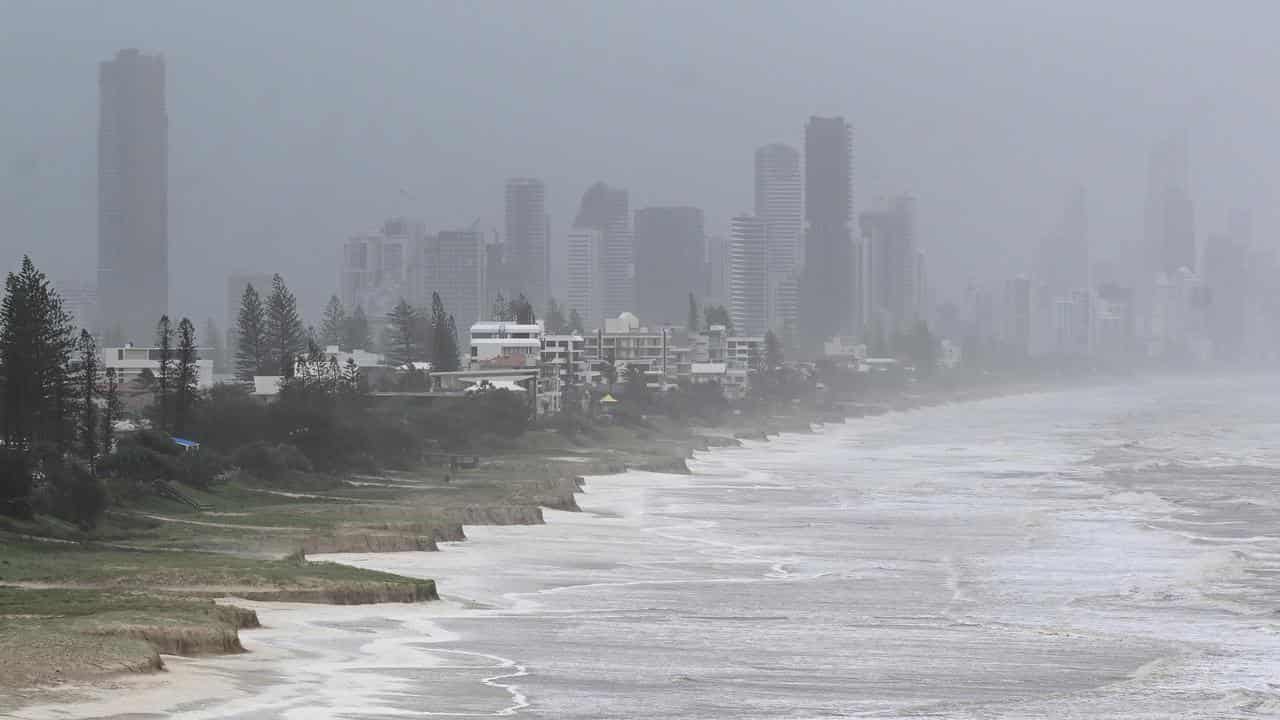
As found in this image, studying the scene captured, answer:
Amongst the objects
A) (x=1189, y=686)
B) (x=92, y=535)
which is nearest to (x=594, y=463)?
(x=92, y=535)

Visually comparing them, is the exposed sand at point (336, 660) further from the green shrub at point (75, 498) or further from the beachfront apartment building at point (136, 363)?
the beachfront apartment building at point (136, 363)

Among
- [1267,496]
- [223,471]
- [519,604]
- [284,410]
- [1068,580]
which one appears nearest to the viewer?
[519,604]

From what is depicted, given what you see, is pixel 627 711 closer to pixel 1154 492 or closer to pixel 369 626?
pixel 369 626

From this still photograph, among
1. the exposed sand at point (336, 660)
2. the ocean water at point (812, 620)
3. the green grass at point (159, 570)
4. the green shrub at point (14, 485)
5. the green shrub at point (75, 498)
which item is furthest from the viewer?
the green shrub at point (75, 498)

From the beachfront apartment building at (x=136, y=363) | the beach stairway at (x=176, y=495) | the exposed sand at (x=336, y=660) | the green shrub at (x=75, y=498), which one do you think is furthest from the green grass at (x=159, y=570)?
the beachfront apartment building at (x=136, y=363)

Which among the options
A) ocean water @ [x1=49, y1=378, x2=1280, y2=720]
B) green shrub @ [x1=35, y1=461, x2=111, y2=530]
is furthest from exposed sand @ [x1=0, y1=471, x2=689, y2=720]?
green shrub @ [x1=35, y1=461, x2=111, y2=530]

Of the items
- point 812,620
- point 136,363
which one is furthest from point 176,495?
point 136,363
